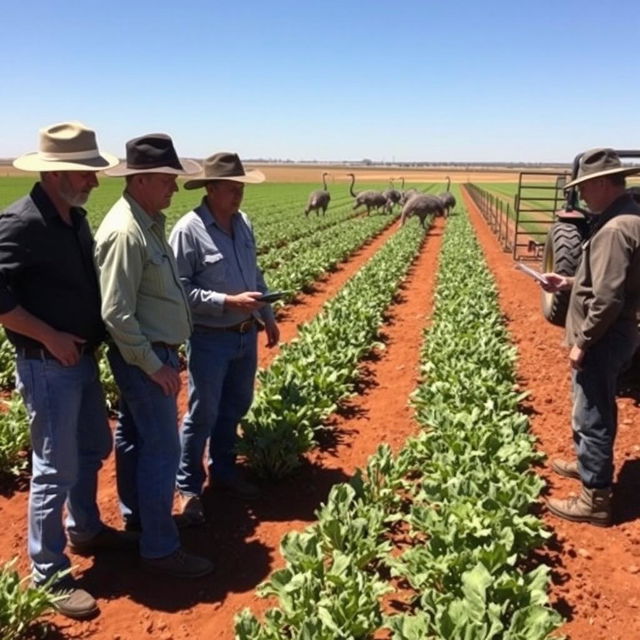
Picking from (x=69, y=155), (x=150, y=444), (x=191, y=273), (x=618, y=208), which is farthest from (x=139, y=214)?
(x=618, y=208)

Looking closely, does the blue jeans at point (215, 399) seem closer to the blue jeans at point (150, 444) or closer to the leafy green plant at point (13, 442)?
the blue jeans at point (150, 444)

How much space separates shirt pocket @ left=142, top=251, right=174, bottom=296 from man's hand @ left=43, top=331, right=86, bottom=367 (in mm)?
471

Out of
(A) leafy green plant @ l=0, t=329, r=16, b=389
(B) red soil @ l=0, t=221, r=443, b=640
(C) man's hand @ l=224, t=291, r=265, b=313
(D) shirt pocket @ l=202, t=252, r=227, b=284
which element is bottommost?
(B) red soil @ l=0, t=221, r=443, b=640

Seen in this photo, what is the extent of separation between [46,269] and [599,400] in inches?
140

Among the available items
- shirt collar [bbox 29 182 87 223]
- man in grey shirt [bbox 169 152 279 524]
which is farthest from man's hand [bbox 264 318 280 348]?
shirt collar [bbox 29 182 87 223]

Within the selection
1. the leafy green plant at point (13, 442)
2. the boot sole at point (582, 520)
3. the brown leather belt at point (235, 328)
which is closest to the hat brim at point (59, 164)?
the brown leather belt at point (235, 328)

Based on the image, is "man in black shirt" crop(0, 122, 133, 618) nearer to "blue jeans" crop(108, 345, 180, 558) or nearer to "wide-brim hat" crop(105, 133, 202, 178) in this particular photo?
"wide-brim hat" crop(105, 133, 202, 178)

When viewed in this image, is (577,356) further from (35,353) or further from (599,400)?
(35,353)

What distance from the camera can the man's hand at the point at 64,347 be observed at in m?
3.17

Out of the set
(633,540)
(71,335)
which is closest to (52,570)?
(71,335)

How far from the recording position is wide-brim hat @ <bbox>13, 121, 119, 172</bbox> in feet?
10.4

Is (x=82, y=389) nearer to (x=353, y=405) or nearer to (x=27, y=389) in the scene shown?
(x=27, y=389)

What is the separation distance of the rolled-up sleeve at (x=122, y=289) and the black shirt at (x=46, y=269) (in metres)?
0.13

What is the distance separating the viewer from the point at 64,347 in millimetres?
3207
